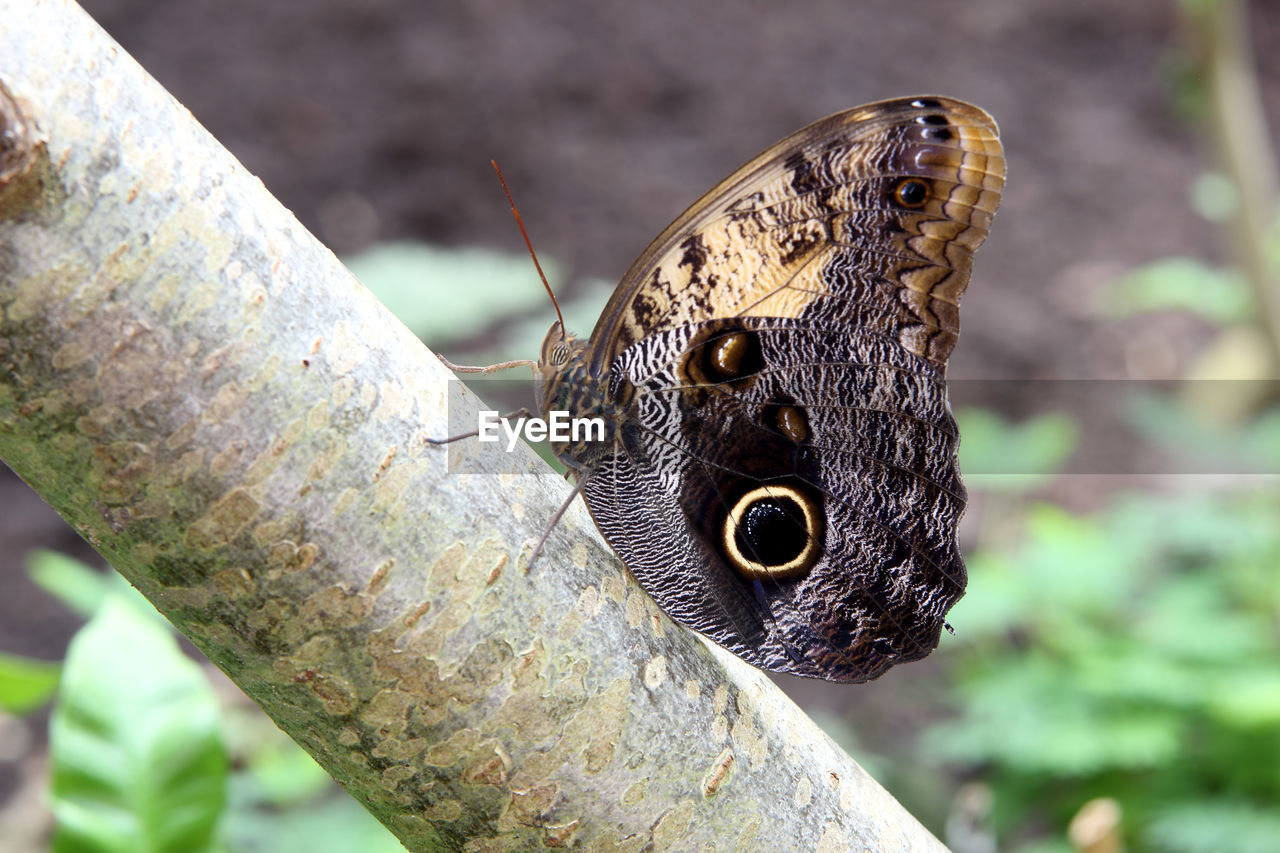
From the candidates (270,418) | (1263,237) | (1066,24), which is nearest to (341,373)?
(270,418)

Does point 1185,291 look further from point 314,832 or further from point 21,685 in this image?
point 21,685

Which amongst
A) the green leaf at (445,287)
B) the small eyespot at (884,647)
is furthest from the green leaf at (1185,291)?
the small eyespot at (884,647)

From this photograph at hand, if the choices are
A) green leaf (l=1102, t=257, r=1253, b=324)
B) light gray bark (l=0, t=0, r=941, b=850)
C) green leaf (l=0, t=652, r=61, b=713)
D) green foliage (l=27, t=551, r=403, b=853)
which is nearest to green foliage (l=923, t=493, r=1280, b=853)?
green leaf (l=1102, t=257, r=1253, b=324)

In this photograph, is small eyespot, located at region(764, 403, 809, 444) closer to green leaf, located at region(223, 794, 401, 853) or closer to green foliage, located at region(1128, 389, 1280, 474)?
green leaf, located at region(223, 794, 401, 853)

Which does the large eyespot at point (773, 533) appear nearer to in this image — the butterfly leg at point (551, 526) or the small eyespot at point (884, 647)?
the small eyespot at point (884, 647)

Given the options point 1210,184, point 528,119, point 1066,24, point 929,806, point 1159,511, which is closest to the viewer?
point 929,806

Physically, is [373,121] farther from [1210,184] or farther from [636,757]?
[636,757]

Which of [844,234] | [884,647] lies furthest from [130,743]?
[844,234]
